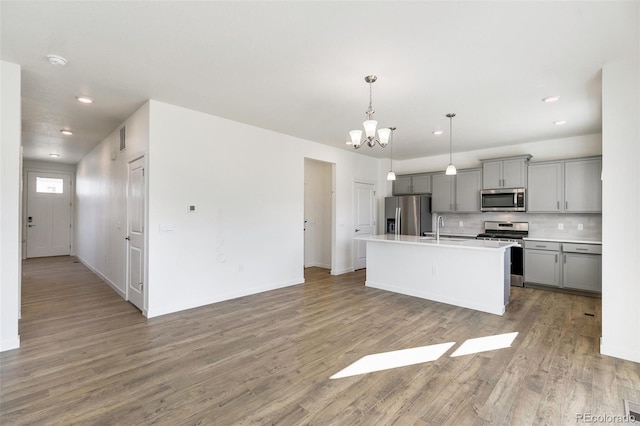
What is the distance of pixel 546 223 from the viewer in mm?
5742

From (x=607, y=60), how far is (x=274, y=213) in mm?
4497

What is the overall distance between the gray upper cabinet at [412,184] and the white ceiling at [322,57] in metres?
2.55

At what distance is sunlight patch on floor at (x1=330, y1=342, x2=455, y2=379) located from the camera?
257cm

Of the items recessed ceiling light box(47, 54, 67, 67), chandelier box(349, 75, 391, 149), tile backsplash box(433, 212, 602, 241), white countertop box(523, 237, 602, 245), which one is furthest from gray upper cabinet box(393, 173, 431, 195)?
recessed ceiling light box(47, 54, 67, 67)

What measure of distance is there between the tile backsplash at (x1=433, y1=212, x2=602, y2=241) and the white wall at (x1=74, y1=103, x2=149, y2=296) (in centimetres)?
633

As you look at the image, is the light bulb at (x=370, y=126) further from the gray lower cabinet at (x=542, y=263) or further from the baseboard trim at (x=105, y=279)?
the baseboard trim at (x=105, y=279)

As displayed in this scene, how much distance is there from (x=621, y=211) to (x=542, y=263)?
2.91 metres

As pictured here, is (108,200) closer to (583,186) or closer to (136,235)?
(136,235)

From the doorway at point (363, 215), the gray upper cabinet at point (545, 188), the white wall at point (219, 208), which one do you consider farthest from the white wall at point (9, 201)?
the gray upper cabinet at point (545, 188)

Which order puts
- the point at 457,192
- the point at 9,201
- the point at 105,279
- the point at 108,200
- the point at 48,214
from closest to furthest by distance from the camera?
the point at 9,201
the point at 108,200
the point at 105,279
the point at 457,192
the point at 48,214

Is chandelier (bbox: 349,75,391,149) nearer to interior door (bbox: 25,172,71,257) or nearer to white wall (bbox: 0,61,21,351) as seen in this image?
white wall (bbox: 0,61,21,351)

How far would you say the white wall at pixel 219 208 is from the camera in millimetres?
3941

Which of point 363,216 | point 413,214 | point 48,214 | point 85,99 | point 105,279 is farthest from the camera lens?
point 48,214

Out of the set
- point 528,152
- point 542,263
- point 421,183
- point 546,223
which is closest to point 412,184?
point 421,183
